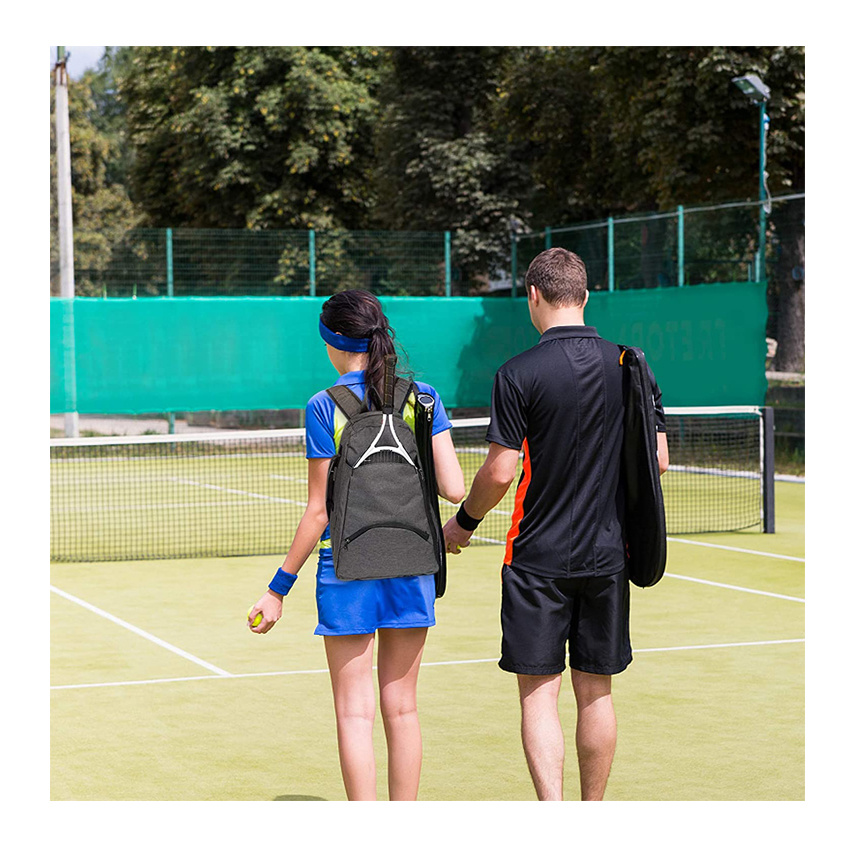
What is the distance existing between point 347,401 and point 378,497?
0.27m

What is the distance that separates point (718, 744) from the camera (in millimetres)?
5531

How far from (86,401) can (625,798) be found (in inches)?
594

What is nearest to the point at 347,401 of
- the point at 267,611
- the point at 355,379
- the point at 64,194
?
the point at 355,379

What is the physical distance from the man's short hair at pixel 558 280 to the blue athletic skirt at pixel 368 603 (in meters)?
0.87

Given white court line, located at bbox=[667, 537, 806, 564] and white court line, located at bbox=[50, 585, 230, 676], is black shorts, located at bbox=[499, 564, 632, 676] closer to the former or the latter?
white court line, located at bbox=[50, 585, 230, 676]

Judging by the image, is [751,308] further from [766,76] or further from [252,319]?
[252,319]

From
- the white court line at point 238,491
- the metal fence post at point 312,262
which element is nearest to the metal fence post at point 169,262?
the metal fence post at point 312,262

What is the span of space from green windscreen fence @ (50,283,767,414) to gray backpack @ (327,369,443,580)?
540 inches

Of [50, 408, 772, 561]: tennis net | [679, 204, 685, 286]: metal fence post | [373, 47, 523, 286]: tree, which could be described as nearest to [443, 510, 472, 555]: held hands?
[50, 408, 772, 561]: tennis net

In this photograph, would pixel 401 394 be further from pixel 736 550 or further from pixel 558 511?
pixel 736 550

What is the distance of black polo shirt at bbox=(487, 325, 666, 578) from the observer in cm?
392

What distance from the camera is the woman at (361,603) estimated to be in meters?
3.96

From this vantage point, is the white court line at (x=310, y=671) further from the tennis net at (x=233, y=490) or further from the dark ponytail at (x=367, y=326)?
the dark ponytail at (x=367, y=326)

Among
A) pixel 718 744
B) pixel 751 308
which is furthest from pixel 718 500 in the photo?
pixel 718 744
